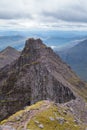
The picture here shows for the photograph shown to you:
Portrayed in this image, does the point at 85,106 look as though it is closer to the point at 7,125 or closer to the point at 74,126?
the point at 74,126

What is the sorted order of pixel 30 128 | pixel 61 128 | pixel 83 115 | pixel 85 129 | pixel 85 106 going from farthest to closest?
1. pixel 85 106
2. pixel 83 115
3. pixel 85 129
4. pixel 61 128
5. pixel 30 128

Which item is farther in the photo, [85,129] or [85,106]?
[85,106]

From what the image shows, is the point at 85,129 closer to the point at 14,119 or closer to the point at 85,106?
the point at 14,119

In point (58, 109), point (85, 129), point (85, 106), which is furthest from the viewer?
point (85, 106)

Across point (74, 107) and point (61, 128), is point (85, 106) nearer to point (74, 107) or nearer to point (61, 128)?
point (74, 107)

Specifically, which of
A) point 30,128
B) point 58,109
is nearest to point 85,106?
point 58,109

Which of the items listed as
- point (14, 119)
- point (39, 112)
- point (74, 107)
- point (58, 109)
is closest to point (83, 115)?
point (74, 107)

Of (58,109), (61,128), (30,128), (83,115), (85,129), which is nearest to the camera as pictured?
(30,128)

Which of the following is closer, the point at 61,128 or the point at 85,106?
the point at 61,128

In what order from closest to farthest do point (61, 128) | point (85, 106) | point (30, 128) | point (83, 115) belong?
point (30, 128) < point (61, 128) < point (83, 115) < point (85, 106)
